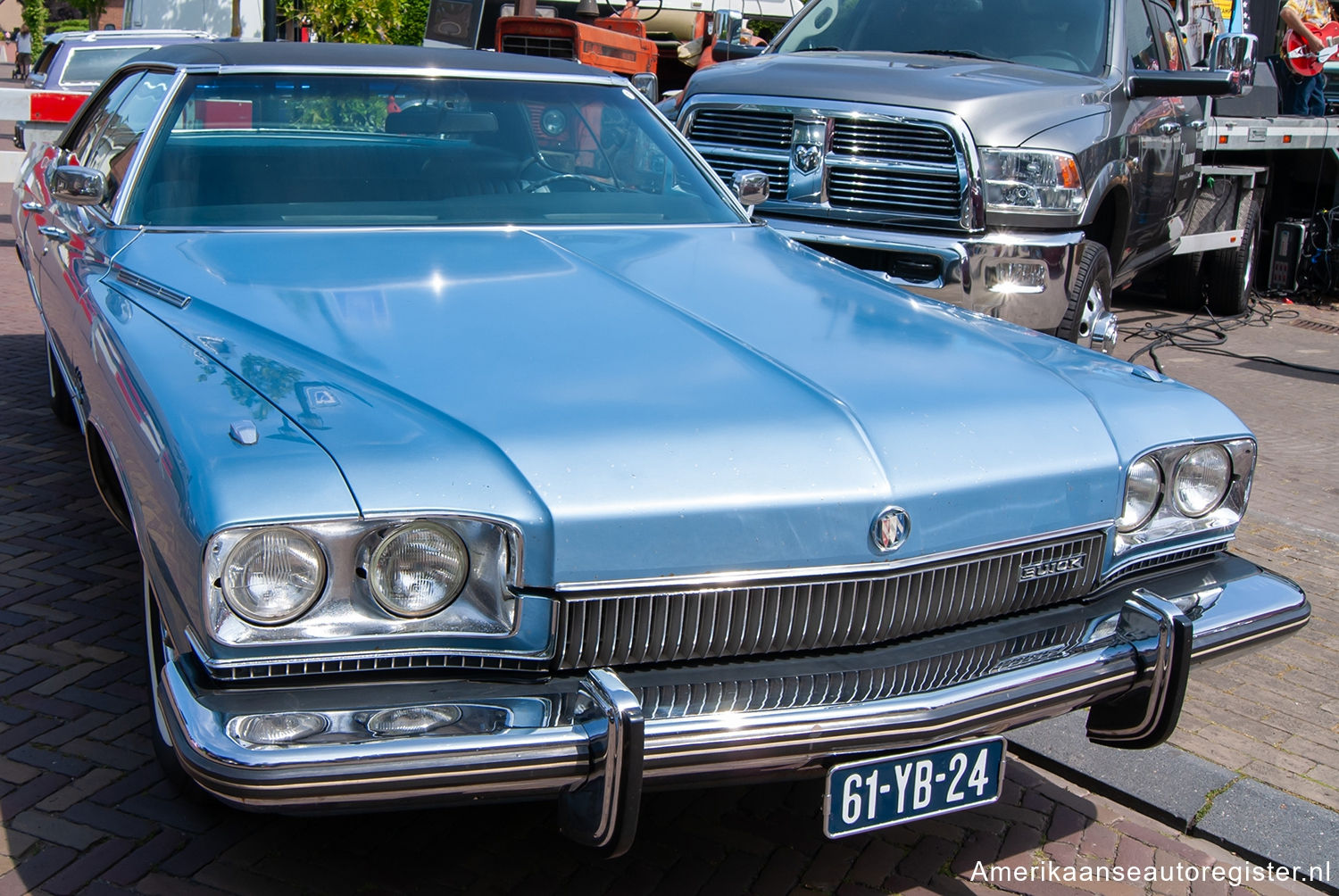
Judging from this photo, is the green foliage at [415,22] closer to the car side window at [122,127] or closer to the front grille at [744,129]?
the front grille at [744,129]

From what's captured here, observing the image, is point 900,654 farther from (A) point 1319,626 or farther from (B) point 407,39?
(B) point 407,39

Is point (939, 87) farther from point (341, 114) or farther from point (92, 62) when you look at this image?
point (92, 62)

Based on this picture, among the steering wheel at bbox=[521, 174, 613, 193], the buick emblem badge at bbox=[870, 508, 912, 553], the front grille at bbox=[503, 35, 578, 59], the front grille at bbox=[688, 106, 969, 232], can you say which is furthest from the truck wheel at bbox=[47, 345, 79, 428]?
the front grille at bbox=[503, 35, 578, 59]

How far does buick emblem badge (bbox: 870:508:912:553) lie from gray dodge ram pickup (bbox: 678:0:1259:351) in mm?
3135

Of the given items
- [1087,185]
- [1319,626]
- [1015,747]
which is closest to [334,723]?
[1015,747]

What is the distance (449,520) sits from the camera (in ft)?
6.83

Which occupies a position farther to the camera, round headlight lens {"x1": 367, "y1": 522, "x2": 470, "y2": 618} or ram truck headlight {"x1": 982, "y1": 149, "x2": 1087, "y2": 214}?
ram truck headlight {"x1": 982, "y1": 149, "x2": 1087, "y2": 214}

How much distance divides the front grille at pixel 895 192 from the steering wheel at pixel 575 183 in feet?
7.97

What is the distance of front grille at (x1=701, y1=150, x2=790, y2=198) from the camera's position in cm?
620

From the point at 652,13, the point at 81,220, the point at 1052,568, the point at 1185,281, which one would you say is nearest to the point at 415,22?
the point at 652,13

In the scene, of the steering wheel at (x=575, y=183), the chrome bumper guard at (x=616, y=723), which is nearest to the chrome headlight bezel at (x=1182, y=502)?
the chrome bumper guard at (x=616, y=723)

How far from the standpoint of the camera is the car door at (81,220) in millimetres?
3344

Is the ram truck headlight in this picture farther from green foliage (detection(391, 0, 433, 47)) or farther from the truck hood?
green foliage (detection(391, 0, 433, 47))

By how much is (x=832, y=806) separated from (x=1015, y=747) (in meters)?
1.27
